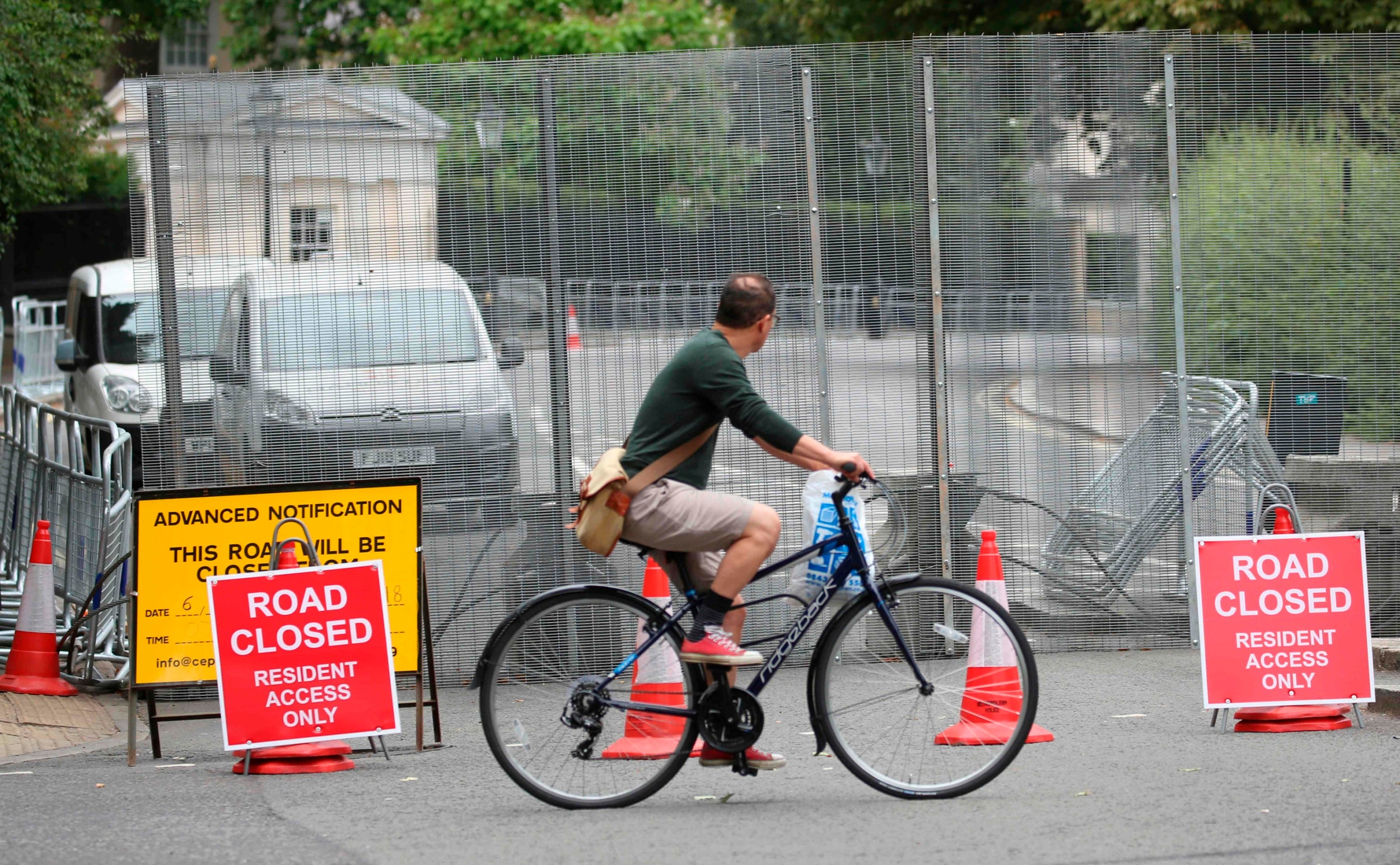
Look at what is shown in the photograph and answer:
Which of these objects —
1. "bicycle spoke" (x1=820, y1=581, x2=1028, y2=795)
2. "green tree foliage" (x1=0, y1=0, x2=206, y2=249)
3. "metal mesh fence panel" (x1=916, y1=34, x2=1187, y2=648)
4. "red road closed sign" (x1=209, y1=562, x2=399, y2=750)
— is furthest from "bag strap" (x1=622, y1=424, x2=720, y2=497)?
"green tree foliage" (x1=0, y1=0, x2=206, y2=249)

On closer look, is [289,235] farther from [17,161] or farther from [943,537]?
[17,161]

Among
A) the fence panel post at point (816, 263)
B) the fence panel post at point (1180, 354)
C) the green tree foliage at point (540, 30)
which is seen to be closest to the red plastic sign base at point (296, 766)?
the fence panel post at point (816, 263)

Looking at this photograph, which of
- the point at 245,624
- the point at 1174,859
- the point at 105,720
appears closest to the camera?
the point at 1174,859

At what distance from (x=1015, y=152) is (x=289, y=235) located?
3731mm

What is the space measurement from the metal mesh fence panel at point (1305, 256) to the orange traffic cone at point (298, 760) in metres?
4.73

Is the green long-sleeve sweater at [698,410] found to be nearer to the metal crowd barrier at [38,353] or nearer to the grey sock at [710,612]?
the grey sock at [710,612]

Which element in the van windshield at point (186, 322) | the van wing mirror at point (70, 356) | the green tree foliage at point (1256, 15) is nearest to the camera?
the van windshield at point (186, 322)

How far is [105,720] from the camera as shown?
7.63m

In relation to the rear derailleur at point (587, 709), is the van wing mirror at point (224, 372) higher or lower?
higher

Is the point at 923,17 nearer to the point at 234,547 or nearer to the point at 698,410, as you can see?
the point at 234,547

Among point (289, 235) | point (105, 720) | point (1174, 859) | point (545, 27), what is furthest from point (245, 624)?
point (545, 27)

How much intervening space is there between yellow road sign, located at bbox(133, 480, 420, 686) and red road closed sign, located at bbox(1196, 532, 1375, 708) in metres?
3.32

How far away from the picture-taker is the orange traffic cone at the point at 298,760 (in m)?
6.24

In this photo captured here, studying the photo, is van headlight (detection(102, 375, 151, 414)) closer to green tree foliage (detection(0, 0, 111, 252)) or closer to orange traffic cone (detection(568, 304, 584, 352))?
green tree foliage (detection(0, 0, 111, 252))
